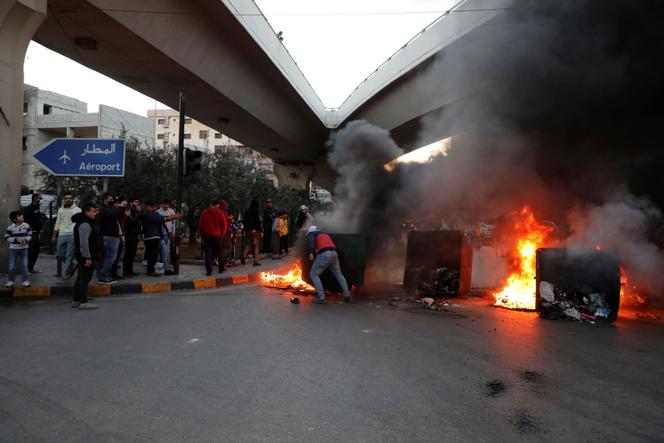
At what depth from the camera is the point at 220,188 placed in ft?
56.1

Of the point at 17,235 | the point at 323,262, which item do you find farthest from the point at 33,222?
the point at 323,262

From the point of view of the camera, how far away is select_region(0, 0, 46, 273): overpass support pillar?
812cm

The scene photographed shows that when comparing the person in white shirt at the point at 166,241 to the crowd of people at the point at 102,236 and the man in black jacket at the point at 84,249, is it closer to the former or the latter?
the crowd of people at the point at 102,236

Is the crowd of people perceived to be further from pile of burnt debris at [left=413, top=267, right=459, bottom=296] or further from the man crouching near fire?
pile of burnt debris at [left=413, top=267, right=459, bottom=296]

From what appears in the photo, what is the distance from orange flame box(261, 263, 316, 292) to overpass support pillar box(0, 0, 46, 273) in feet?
16.1

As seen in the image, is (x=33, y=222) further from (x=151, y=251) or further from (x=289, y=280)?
(x=289, y=280)

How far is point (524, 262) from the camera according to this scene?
27.2 feet

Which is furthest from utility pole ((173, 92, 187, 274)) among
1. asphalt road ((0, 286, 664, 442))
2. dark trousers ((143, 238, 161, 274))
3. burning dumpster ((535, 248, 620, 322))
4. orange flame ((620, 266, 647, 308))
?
orange flame ((620, 266, 647, 308))

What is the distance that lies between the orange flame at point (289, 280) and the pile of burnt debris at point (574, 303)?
3.94 meters

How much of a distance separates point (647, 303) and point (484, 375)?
5225 mm

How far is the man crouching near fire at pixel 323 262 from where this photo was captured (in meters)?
7.51

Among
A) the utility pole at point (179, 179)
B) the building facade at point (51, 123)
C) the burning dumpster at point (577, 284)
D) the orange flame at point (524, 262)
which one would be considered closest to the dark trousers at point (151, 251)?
the utility pole at point (179, 179)

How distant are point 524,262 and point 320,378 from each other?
5.73 metres

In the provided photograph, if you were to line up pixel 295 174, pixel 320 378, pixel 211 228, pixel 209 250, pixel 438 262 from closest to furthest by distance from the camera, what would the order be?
pixel 320 378, pixel 438 262, pixel 211 228, pixel 209 250, pixel 295 174
